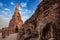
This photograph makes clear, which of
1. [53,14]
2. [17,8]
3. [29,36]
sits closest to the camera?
[53,14]

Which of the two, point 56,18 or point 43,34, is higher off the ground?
point 56,18

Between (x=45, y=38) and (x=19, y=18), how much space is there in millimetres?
77464

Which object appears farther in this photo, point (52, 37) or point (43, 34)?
point (43, 34)

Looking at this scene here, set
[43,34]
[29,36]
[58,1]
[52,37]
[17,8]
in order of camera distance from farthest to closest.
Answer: [17,8] < [29,36] < [58,1] < [43,34] < [52,37]

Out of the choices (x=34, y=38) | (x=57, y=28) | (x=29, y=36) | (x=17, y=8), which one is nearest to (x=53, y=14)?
(x=57, y=28)

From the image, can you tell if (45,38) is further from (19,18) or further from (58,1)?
(19,18)

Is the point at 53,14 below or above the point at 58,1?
below

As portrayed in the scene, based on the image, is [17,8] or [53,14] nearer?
[53,14]

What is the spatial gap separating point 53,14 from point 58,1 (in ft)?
15.5

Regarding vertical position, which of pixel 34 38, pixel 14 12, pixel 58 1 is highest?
pixel 14 12

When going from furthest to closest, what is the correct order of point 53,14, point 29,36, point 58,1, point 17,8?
point 17,8 < point 29,36 < point 58,1 < point 53,14

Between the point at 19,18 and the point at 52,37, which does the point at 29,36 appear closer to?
the point at 52,37

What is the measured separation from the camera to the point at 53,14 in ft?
88.3

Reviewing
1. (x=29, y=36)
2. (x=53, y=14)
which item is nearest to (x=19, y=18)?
(x=29, y=36)
